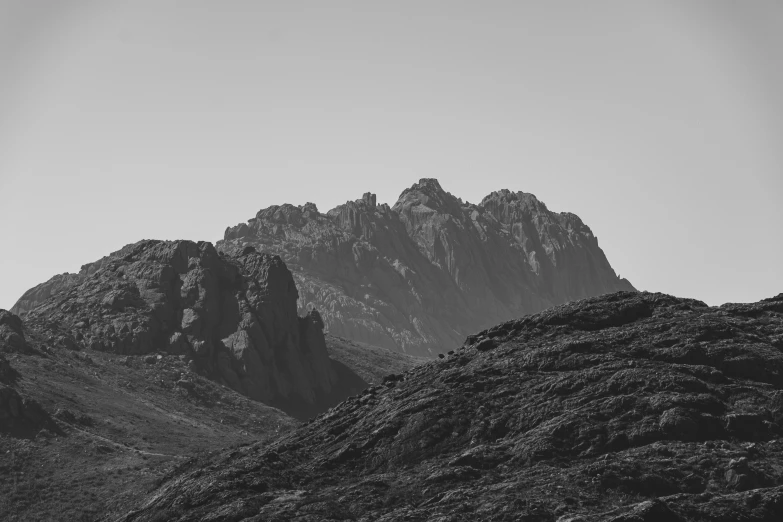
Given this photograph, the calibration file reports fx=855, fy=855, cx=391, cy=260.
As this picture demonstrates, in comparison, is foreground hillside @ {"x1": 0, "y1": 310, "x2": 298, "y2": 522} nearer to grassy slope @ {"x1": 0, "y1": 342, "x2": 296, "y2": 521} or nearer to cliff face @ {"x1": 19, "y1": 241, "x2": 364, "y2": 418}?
A: grassy slope @ {"x1": 0, "y1": 342, "x2": 296, "y2": 521}

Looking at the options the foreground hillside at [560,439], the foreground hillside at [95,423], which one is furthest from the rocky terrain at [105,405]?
the foreground hillside at [560,439]

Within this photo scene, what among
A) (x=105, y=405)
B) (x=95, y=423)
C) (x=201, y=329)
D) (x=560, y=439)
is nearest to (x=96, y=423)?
(x=95, y=423)

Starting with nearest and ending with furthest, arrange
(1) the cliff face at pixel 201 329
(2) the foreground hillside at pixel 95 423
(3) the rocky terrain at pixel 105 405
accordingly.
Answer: (2) the foreground hillside at pixel 95 423, (3) the rocky terrain at pixel 105 405, (1) the cliff face at pixel 201 329

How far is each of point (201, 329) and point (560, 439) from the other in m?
149

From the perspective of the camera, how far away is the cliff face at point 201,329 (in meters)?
178

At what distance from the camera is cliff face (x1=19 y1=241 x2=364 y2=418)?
584 feet

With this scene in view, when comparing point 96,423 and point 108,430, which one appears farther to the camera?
point 96,423

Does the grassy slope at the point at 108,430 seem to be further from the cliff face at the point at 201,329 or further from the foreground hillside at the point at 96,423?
the cliff face at the point at 201,329

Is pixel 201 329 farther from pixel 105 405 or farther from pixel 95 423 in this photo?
pixel 95 423

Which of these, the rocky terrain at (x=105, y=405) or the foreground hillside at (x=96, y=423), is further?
the rocky terrain at (x=105, y=405)

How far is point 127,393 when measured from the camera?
148375 millimetres

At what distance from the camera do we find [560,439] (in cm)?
4616

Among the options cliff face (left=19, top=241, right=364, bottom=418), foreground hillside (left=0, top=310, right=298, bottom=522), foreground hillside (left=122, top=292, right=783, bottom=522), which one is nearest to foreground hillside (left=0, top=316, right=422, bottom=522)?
foreground hillside (left=0, top=310, right=298, bottom=522)

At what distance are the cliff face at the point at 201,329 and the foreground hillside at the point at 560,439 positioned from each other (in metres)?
124
